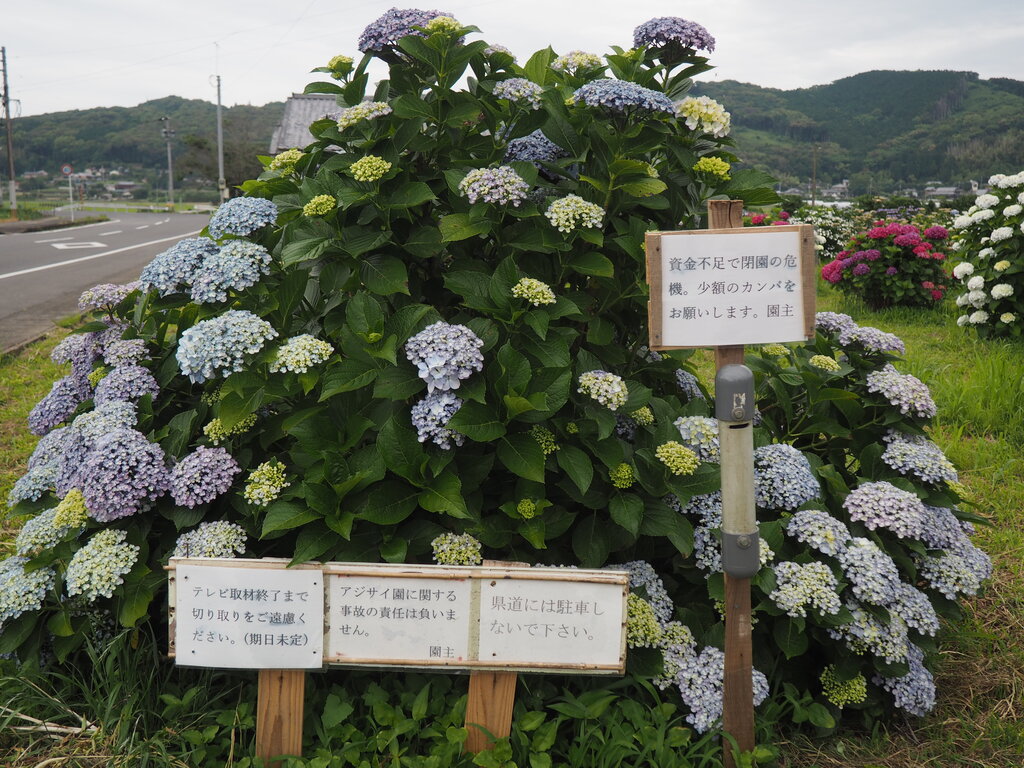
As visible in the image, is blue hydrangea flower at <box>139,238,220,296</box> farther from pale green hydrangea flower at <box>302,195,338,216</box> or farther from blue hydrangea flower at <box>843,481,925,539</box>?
blue hydrangea flower at <box>843,481,925,539</box>

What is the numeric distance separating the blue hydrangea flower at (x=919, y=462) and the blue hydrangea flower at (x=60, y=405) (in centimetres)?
247

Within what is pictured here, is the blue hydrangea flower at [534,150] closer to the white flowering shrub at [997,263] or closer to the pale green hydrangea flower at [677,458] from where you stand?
the pale green hydrangea flower at [677,458]

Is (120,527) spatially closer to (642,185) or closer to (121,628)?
(121,628)

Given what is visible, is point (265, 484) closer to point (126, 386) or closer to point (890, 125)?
point (126, 386)

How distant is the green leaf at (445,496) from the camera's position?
1.68 m

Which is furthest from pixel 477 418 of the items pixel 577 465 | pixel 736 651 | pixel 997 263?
pixel 997 263

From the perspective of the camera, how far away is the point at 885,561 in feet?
6.23

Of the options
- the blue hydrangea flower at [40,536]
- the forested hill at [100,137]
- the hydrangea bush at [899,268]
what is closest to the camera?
the blue hydrangea flower at [40,536]

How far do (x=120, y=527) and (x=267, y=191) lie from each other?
3.43 ft

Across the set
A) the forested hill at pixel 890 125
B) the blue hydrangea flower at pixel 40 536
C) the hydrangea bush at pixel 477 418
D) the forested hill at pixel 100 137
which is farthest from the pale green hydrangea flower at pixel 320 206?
the forested hill at pixel 100 137

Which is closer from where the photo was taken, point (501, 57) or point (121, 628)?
point (121, 628)

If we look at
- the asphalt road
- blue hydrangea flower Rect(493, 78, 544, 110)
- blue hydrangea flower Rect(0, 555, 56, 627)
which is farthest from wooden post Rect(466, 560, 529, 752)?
the asphalt road

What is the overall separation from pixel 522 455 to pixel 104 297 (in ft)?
5.12

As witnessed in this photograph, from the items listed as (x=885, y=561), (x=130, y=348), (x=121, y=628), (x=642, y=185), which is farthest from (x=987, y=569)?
(x=130, y=348)
